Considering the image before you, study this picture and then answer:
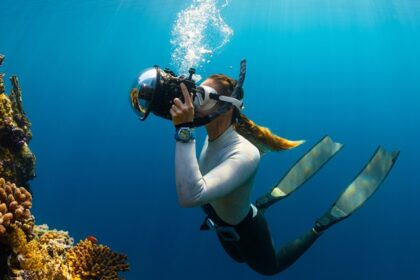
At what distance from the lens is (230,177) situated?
2.96 meters

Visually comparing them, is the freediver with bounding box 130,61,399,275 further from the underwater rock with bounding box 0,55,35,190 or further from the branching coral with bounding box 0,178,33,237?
the underwater rock with bounding box 0,55,35,190

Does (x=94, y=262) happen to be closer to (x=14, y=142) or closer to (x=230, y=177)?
(x=14, y=142)

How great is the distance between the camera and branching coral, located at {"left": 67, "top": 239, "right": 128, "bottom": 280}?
183 inches

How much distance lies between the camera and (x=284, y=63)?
102m

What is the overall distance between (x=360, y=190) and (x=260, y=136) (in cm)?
283

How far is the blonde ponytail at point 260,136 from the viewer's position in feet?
13.5

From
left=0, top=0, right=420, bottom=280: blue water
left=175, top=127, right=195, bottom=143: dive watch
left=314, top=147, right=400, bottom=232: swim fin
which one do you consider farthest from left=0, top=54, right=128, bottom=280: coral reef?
left=0, top=0, right=420, bottom=280: blue water

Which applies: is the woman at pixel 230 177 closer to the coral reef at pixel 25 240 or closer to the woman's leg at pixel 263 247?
the woman's leg at pixel 263 247

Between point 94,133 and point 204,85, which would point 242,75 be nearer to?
point 204,85

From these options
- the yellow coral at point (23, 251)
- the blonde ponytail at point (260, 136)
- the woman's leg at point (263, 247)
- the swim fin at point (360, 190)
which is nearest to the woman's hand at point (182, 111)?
the blonde ponytail at point (260, 136)

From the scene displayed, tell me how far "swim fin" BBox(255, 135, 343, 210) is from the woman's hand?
3.58 meters

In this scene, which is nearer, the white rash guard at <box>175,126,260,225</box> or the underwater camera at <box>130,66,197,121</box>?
the white rash guard at <box>175,126,260,225</box>

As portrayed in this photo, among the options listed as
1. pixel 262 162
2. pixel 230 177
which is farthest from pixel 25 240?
pixel 262 162

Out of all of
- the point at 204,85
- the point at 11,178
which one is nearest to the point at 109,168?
the point at 11,178
